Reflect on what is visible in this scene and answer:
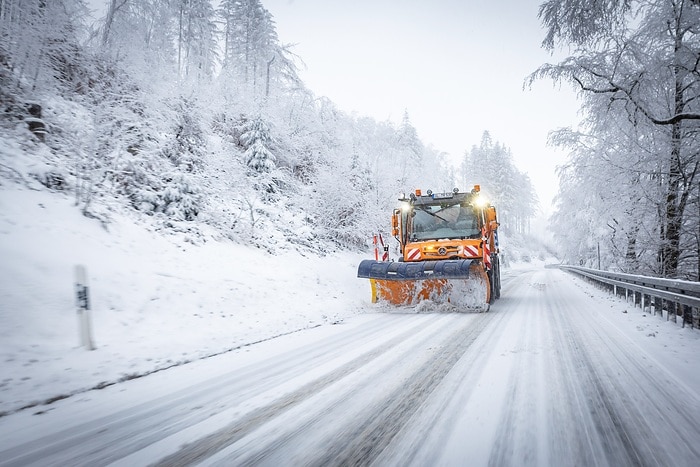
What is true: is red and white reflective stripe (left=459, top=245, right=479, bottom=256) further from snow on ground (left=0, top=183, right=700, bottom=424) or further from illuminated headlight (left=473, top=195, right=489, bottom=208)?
snow on ground (left=0, top=183, right=700, bottom=424)

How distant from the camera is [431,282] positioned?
8.88 metres

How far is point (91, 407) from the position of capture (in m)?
3.03

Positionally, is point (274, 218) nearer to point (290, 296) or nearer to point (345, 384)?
point (290, 296)

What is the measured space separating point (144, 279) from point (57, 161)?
4825 mm

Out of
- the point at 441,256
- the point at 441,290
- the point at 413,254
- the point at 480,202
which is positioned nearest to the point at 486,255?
the point at 441,256

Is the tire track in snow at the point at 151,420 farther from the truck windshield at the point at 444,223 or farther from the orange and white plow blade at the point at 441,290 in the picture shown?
the truck windshield at the point at 444,223

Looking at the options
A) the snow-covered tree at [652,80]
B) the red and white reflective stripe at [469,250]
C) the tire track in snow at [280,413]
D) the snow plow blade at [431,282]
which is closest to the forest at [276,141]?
the snow-covered tree at [652,80]

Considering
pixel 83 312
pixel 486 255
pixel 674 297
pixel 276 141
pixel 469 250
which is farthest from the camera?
pixel 276 141

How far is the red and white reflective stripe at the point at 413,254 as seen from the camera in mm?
9219

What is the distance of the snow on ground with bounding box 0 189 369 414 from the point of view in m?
4.05

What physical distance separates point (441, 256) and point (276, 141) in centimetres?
1480

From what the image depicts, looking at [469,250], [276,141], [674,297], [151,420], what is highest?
[276,141]

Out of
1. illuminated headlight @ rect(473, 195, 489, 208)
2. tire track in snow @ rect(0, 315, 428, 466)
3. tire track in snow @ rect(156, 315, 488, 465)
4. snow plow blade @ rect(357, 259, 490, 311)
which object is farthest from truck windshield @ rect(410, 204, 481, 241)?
tire track in snow @ rect(0, 315, 428, 466)

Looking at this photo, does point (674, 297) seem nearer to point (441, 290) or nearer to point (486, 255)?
point (486, 255)
